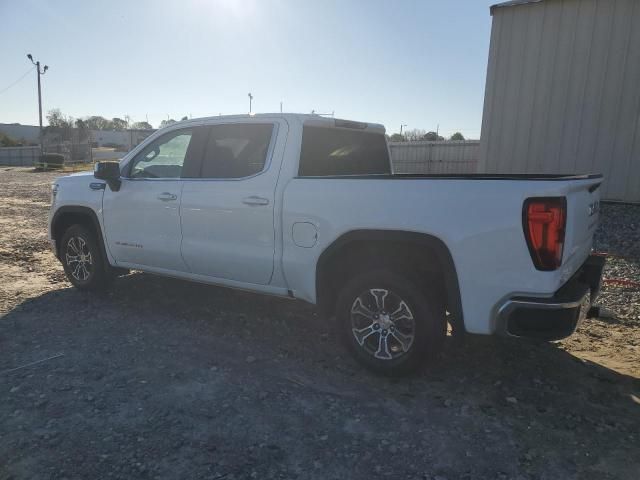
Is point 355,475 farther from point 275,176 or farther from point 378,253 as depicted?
point 275,176

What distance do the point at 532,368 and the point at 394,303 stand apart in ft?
4.16

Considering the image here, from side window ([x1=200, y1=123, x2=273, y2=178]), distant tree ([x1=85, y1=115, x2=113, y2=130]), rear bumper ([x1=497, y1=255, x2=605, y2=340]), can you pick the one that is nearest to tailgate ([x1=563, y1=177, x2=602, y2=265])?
rear bumper ([x1=497, y1=255, x2=605, y2=340])

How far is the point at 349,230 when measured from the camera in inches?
136

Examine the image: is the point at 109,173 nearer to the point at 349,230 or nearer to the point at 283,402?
the point at 349,230

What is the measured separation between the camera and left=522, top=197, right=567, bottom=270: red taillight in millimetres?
2734

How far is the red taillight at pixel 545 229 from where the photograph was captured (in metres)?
2.73

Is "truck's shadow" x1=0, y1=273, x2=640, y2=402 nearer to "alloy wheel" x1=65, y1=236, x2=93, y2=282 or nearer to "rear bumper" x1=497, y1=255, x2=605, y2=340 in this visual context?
"alloy wheel" x1=65, y1=236, x2=93, y2=282

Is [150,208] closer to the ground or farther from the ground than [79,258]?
farther from the ground

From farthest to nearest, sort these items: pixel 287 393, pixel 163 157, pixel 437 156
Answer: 1. pixel 437 156
2. pixel 163 157
3. pixel 287 393

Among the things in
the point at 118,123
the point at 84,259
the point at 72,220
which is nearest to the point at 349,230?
the point at 84,259

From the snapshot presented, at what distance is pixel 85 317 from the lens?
4.79m

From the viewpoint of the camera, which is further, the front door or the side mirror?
the side mirror

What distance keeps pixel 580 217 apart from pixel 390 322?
1.41 metres

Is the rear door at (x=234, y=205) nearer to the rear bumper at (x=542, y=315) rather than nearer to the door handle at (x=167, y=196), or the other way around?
the door handle at (x=167, y=196)
